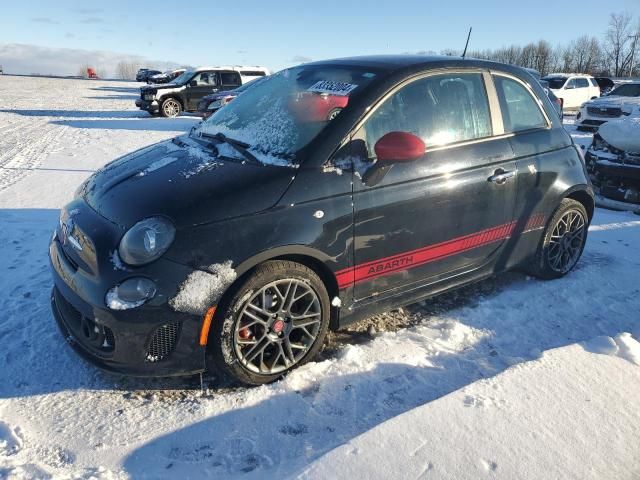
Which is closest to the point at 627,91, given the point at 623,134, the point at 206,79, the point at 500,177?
the point at 623,134

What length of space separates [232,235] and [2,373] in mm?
1568

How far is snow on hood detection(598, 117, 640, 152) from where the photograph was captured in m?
6.07

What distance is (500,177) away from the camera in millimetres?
3479

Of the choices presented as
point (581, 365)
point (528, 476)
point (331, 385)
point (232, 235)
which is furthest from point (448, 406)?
point (232, 235)

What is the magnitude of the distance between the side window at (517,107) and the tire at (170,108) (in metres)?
14.8

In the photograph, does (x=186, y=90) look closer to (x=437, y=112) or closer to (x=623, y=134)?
(x=623, y=134)

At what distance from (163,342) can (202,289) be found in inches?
13.8

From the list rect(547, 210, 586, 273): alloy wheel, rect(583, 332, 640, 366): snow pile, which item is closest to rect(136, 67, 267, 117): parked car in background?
rect(547, 210, 586, 273): alloy wheel

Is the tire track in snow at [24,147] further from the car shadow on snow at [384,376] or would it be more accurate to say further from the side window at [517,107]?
the side window at [517,107]

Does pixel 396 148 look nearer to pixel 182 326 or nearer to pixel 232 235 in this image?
pixel 232 235

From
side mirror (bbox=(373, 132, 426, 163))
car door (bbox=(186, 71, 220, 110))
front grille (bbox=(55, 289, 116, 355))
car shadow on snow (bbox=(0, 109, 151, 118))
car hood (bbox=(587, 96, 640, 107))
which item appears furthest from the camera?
car door (bbox=(186, 71, 220, 110))

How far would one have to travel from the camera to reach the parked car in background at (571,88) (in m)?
19.6

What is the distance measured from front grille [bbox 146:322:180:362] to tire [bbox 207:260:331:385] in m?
0.19

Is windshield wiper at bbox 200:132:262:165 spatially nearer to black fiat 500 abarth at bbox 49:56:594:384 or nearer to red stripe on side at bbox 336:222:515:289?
black fiat 500 abarth at bbox 49:56:594:384
